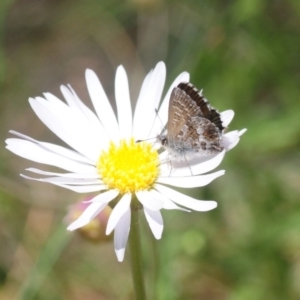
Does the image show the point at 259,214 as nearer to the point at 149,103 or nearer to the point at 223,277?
the point at 223,277

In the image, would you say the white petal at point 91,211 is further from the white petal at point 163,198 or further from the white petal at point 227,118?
the white petal at point 227,118

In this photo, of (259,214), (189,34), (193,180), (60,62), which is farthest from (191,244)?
(60,62)

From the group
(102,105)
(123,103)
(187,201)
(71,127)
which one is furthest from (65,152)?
(187,201)

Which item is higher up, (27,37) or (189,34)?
(27,37)

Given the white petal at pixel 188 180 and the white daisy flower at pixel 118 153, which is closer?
the white daisy flower at pixel 118 153

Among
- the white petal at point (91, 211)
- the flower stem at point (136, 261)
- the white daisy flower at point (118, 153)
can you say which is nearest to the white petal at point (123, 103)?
the white daisy flower at point (118, 153)

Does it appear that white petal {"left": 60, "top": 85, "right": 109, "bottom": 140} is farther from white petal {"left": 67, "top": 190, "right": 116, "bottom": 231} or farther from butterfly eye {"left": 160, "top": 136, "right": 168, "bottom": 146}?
white petal {"left": 67, "top": 190, "right": 116, "bottom": 231}
